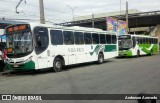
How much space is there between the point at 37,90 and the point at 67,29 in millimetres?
9125

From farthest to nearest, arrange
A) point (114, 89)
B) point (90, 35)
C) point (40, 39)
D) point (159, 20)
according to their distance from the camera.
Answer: point (159, 20), point (90, 35), point (40, 39), point (114, 89)

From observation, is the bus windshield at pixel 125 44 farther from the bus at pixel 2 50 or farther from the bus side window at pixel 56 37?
the bus at pixel 2 50

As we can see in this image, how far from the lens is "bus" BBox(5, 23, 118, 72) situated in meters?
15.6

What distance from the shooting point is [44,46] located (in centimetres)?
1625

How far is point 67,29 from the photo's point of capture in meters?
18.7

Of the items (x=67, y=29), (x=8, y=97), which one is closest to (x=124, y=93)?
(x=8, y=97)

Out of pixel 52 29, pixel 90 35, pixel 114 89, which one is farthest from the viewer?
pixel 90 35

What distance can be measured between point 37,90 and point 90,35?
12.0 meters

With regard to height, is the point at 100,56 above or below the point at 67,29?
below

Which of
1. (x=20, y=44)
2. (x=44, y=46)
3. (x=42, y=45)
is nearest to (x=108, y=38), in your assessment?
(x=44, y=46)

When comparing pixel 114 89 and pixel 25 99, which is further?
pixel 114 89

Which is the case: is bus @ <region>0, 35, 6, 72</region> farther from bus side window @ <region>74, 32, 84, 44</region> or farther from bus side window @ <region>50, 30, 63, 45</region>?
bus side window @ <region>74, 32, 84, 44</region>

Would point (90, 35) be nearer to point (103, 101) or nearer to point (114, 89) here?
point (114, 89)

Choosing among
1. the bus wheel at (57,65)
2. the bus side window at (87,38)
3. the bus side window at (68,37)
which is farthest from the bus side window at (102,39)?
the bus wheel at (57,65)
